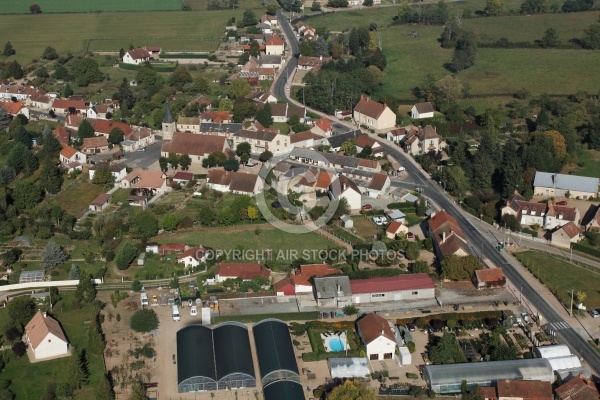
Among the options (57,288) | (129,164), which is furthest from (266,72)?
(57,288)

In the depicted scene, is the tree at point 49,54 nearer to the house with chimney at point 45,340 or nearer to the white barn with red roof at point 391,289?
the house with chimney at point 45,340

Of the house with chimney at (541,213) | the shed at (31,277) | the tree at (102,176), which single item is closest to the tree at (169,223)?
the shed at (31,277)

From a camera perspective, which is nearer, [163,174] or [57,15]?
[163,174]

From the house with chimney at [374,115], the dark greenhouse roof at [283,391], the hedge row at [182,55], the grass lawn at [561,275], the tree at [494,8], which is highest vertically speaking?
the tree at [494,8]

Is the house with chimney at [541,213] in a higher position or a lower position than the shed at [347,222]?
higher

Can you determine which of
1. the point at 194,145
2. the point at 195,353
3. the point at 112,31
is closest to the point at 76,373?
the point at 195,353

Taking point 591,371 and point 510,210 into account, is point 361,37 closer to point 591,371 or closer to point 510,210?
point 510,210
